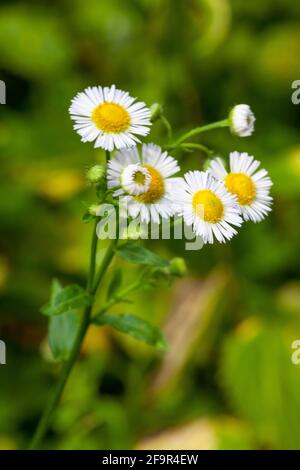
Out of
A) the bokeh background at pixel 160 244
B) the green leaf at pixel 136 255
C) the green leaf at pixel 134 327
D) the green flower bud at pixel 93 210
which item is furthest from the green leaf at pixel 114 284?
the bokeh background at pixel 160 244

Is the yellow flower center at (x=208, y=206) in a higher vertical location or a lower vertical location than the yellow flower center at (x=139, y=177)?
lower

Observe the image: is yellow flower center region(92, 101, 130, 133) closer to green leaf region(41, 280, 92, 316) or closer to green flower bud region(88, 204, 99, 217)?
Answer: green flower bud region(88, 204, 99, 217)

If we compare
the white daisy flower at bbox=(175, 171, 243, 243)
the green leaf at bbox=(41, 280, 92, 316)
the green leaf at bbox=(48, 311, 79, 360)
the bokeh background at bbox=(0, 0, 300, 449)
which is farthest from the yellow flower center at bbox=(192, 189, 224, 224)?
the bokeh background at bbox=(0, 0, 300, 449)

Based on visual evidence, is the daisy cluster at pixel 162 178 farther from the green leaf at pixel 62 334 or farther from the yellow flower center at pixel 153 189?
the green leaf at pixel 62 334

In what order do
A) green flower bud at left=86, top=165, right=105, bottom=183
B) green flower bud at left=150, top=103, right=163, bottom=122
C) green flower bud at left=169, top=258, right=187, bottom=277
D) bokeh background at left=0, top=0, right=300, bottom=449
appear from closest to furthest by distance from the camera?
green flower bud at left=86, top=165, right=105, bottom=183
green flower bud at left=150, top=103, right=163, bottom=122
green flower bud at left=169, top=258, right=187, bottom=277
bokeh background at left=0, top=0, right=300, bottom=449

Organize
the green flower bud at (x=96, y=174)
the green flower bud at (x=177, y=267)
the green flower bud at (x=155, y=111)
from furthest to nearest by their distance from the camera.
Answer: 1. the green flower bud at (x=177, y=267)
2. the green flower bud at (x=155, y=111)
3. the green flower bud at (x=96, y=174)

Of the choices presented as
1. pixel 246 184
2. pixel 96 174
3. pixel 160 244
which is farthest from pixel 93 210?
pixel 160 244
